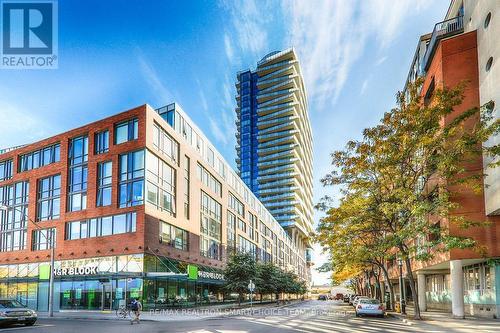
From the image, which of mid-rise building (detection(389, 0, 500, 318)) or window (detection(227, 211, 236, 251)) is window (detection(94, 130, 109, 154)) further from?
mid-rise building (detection(389, 0, 500, 318))

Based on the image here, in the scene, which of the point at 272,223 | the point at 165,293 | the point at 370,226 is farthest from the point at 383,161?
the point at 272,223

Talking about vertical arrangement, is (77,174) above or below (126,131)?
below

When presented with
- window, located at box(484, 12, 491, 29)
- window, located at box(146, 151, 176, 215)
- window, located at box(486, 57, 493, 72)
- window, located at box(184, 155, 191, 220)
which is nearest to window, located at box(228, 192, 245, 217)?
window, located at box(184, 155, 191, 220)

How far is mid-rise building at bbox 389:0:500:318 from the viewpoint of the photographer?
82.1ft

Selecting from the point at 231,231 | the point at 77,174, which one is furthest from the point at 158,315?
the point at 231,231

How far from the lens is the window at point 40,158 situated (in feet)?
149

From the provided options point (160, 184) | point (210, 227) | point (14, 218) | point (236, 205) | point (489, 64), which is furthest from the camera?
point (236, 205)

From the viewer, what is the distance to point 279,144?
147250mm

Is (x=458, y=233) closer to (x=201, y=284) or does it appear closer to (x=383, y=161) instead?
(x=383, y=161)

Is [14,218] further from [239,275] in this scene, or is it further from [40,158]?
[239,275]

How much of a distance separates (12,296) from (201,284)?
19034mm

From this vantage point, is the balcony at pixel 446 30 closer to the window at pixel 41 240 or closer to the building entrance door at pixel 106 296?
the building entrance door at pixel 106 296

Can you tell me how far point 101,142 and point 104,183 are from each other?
4175 mm

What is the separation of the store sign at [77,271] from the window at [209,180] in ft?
54.5
